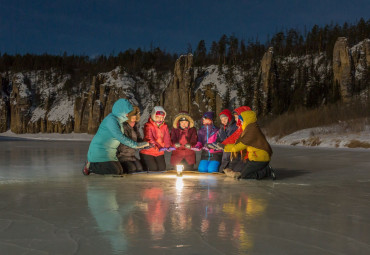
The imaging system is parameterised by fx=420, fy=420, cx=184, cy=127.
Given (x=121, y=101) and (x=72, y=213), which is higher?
(x=121, y=101)

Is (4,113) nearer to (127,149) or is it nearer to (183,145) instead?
(127,149)

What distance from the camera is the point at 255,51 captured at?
78.9 metres

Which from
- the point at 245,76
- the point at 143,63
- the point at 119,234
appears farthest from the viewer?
the point at 143,63

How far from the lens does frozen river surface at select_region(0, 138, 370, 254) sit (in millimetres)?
3248

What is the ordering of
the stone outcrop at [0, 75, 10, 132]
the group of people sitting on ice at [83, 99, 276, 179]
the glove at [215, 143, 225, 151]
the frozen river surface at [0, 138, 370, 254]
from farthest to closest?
the stone outcrop at [0, 75, 10, 132] < the glove at [215, 143, 225, 151] < the group of people sitting on ice at [83, 99, 276, 179] < the frozen river surface at [0, 138, 370, 254]

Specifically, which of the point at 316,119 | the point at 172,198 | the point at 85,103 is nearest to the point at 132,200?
the point at 172,198

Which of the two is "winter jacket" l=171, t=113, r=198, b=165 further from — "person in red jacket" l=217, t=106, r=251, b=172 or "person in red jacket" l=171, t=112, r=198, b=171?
"person in red jacket" l=217, t=106, r=251, b=172

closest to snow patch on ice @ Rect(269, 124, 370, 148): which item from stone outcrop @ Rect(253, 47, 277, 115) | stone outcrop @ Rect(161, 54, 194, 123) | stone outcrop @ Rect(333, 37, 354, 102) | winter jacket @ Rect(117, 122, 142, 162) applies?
winter jacket @ Rect(117, 122, 142, 162)

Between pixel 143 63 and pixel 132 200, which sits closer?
pixel 132 200

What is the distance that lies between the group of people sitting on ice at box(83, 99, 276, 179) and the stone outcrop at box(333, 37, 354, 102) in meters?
43.1

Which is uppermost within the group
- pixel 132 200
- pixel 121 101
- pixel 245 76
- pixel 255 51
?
pixel 255 51

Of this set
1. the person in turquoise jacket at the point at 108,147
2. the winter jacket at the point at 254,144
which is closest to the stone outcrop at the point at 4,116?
the person in turquoise jacket at the point at 108,147

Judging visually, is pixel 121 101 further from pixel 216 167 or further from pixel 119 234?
pixel 119 234

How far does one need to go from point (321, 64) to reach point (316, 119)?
38.7m
